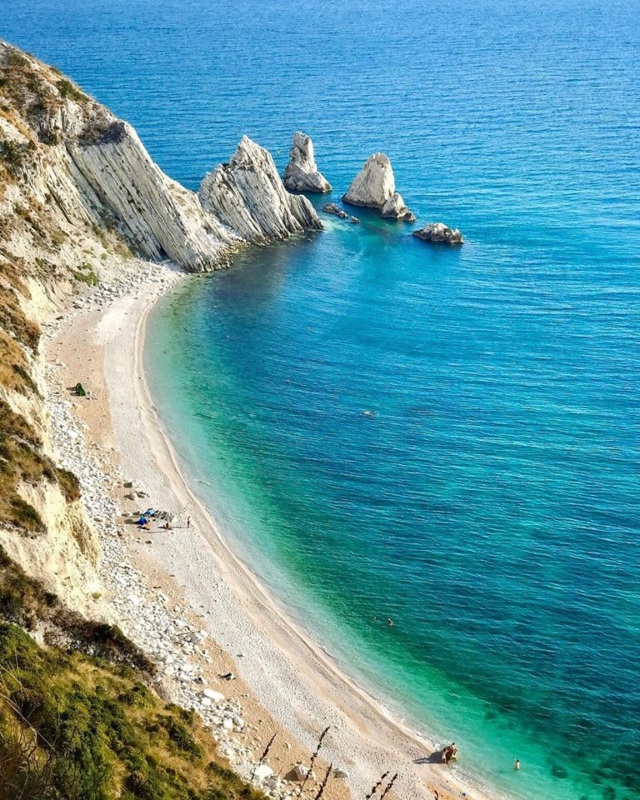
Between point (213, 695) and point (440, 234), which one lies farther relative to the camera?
point (440, 234)

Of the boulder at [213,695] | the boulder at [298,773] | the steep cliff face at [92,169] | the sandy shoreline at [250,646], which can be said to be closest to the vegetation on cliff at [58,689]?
the boulder at [213,695]

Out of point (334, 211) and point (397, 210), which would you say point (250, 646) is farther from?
point (334, 211)

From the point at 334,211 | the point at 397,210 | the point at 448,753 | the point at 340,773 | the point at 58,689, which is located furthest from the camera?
the point at 334,211

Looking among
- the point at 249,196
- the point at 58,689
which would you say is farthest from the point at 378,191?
the point at 58,689

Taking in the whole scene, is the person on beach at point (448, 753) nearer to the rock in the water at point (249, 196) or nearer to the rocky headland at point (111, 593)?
the rocky headland at point (111, 593)

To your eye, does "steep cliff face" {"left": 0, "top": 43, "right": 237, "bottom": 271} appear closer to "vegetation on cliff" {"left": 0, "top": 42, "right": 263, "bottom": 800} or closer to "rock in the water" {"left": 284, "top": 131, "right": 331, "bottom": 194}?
"vegetation on cliff" {"left": 0, "top": 42, "right": 263, "bottom": 800}

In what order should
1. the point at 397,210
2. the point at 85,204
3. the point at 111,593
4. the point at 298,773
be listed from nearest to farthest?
1. the point at 298,773
2. the point at 111,593
3. the point at 85,204
4. the point at 397,210

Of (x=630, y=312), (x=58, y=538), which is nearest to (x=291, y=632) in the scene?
(x=58, y=538)
